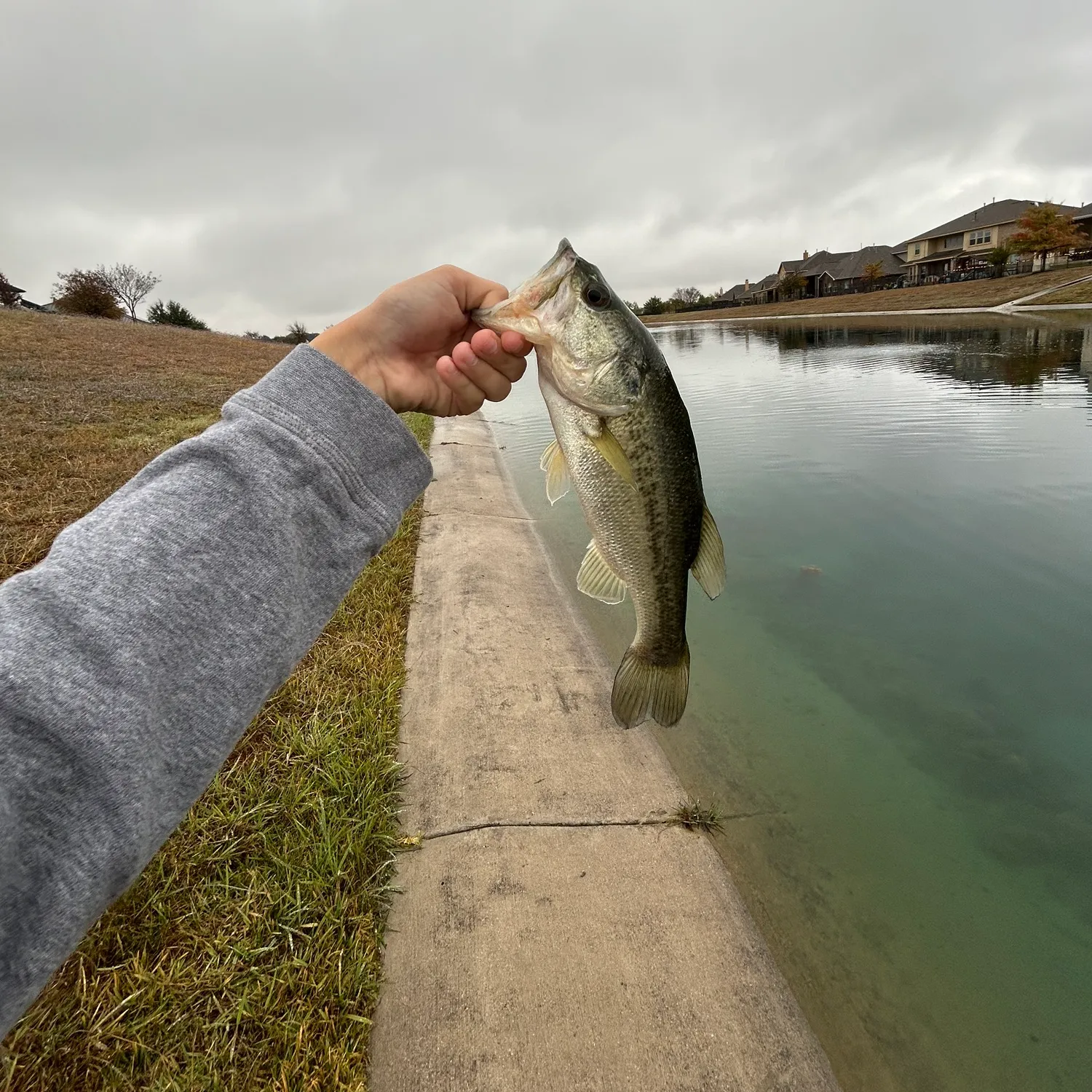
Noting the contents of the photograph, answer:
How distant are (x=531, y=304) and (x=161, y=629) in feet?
4.82

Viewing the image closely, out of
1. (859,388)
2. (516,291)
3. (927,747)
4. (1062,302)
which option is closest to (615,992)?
(516,291)

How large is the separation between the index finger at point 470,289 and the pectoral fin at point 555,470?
56 centimetres

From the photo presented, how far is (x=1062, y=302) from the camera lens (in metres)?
32.9

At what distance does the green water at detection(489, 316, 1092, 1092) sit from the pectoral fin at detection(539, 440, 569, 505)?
2.03 m

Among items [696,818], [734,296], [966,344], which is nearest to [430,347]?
[696,818]

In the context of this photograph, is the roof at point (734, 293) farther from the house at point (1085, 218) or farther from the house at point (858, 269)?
the house at point (1085, 218)

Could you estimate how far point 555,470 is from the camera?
7.43 ft

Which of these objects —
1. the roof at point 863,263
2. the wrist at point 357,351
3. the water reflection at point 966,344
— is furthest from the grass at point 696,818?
the roof at point 863,263

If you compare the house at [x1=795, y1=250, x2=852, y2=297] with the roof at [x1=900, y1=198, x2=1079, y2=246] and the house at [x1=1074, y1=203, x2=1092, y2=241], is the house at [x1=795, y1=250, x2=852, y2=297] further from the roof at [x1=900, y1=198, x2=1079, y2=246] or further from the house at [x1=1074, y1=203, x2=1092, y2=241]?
the house at [x1=1074, y1=203, x2=1092, y2=241]

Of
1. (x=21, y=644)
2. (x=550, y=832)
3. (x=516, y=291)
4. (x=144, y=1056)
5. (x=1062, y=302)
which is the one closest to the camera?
(x=21, y=644)

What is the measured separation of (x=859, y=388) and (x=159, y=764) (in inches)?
665

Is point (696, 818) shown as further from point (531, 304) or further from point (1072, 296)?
point (1072, 296)

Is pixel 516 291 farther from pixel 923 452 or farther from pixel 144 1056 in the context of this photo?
pixel 923 452

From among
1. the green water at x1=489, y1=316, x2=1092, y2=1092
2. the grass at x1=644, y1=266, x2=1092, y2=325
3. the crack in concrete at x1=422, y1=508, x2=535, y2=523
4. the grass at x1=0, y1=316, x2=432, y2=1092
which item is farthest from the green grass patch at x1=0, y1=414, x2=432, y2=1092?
the grass at x1=644, y1=266, x2=1092, y2=325
